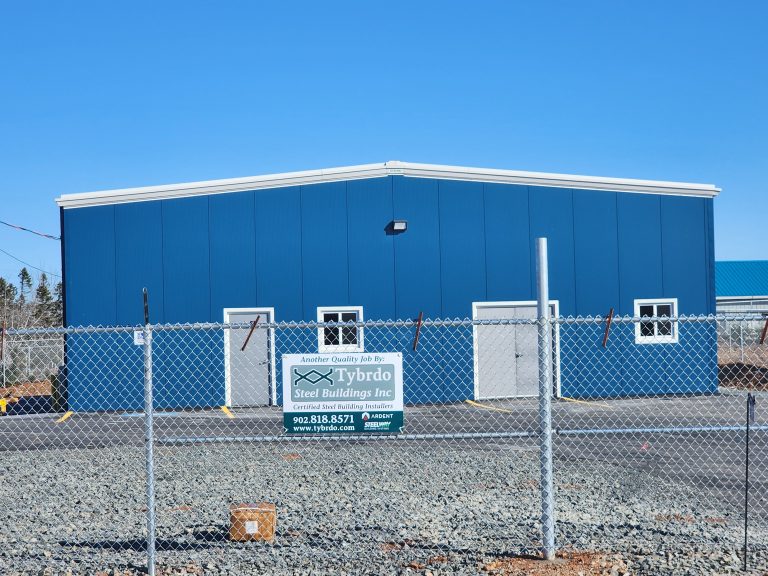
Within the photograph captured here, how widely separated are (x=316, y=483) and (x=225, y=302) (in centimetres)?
1045

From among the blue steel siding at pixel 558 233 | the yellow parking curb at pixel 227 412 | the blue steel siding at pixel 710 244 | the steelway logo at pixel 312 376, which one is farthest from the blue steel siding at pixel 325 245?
the steelway logo at pixel 312 376

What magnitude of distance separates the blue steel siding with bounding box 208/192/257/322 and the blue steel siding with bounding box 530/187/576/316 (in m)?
7.30

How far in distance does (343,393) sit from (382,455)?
6010mm

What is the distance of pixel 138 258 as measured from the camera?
1998 centimetres

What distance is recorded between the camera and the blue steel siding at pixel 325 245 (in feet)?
67.1

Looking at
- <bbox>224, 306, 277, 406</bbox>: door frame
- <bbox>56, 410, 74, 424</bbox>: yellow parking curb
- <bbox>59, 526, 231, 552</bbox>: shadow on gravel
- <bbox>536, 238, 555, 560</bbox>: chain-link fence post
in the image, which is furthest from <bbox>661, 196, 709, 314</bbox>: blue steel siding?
<bbox>59, 526, 231, 552</bbox>: shadow on gravel

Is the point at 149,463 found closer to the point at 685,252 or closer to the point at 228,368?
the point at 228,368

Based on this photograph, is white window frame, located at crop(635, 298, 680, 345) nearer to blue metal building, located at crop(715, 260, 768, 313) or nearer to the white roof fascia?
the white roof fascia

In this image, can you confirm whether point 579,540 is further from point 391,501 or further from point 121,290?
point 121,290

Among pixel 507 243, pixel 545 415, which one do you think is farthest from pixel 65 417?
pixel 545 415

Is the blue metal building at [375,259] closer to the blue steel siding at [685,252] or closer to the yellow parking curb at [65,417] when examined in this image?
the blue steel siding at [685,252]

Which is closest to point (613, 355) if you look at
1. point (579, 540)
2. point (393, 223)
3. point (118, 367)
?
point (393, 223)

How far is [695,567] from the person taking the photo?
6574 mm

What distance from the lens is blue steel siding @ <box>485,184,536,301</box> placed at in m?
21.2
